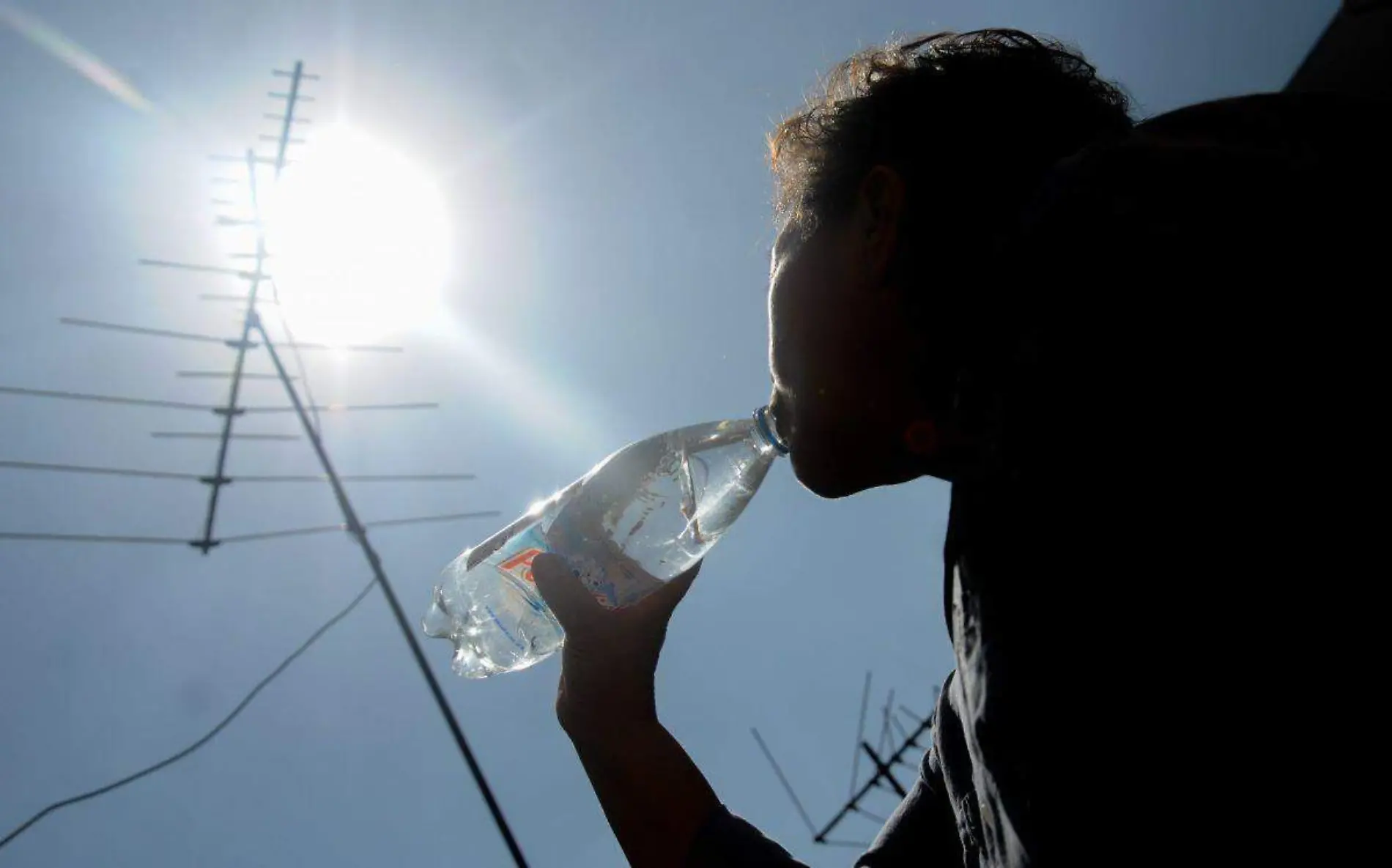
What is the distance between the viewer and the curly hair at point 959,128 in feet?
4.64

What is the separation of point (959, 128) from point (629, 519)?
158 cm

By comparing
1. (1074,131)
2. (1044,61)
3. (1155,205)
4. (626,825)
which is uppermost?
(1044,61)

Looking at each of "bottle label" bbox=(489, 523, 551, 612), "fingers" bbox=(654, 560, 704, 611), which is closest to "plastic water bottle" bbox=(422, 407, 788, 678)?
"bottle label" bbox=(489, 523, 551, 612)

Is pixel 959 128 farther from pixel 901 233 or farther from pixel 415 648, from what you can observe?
pixel 415 648

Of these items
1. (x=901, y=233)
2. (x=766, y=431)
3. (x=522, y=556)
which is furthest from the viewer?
(x=522, y=556)

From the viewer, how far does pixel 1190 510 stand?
2.23ft

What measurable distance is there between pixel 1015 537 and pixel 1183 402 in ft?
0.63

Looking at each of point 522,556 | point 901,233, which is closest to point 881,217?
point 901,233

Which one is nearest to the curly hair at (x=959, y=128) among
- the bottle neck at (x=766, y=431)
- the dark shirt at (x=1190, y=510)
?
the dark shirt at (x=1190, y=510)

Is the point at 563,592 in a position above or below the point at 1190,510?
below

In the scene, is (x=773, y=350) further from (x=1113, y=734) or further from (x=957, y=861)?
(x=957, y=861)

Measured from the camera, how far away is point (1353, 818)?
1.98 ft

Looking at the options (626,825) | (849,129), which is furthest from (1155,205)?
(626,825)

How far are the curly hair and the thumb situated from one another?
942mm
